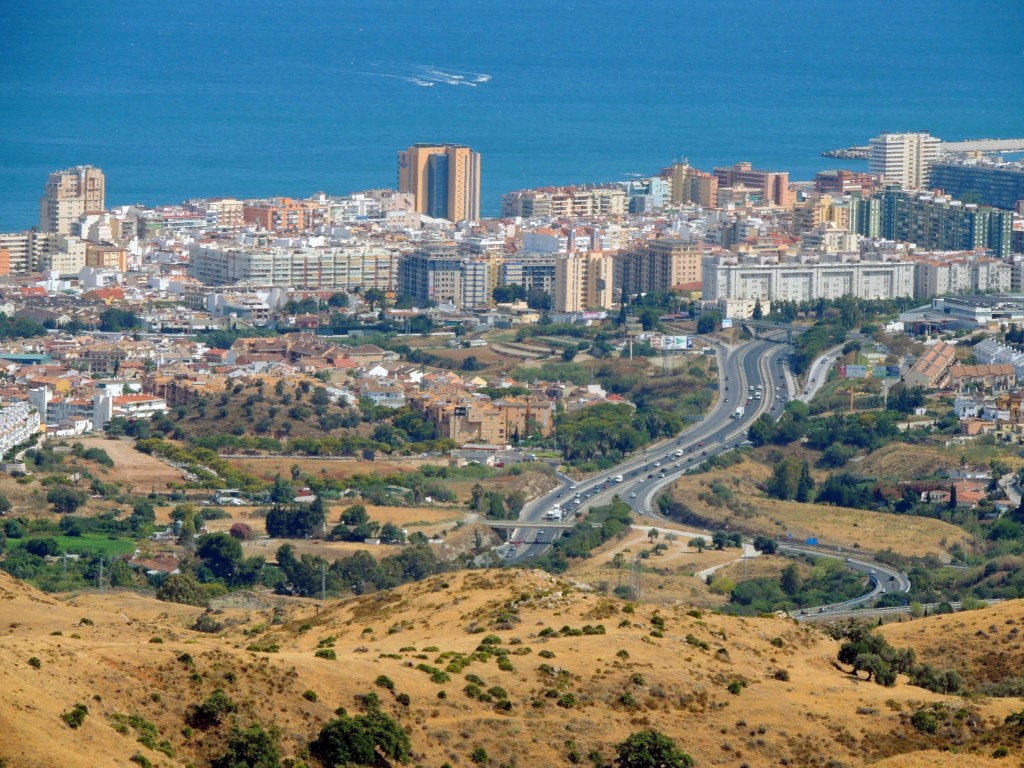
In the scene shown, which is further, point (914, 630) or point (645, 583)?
point (645, 583)

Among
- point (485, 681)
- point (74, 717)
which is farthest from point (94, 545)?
point (74, 717)

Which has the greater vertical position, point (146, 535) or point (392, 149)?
point (392, 149)

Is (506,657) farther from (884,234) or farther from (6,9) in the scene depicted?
(6,9)

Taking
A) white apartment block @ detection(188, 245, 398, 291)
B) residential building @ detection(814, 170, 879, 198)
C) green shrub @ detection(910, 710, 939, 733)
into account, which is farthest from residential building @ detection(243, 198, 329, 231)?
green shrub @ detection(910, 710, 939, 733)

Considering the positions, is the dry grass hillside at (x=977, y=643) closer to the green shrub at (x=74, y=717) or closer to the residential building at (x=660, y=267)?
the green shrub at (x=74, y=717)

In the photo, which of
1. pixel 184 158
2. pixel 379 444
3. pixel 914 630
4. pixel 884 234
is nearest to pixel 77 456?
pixel 379 444
